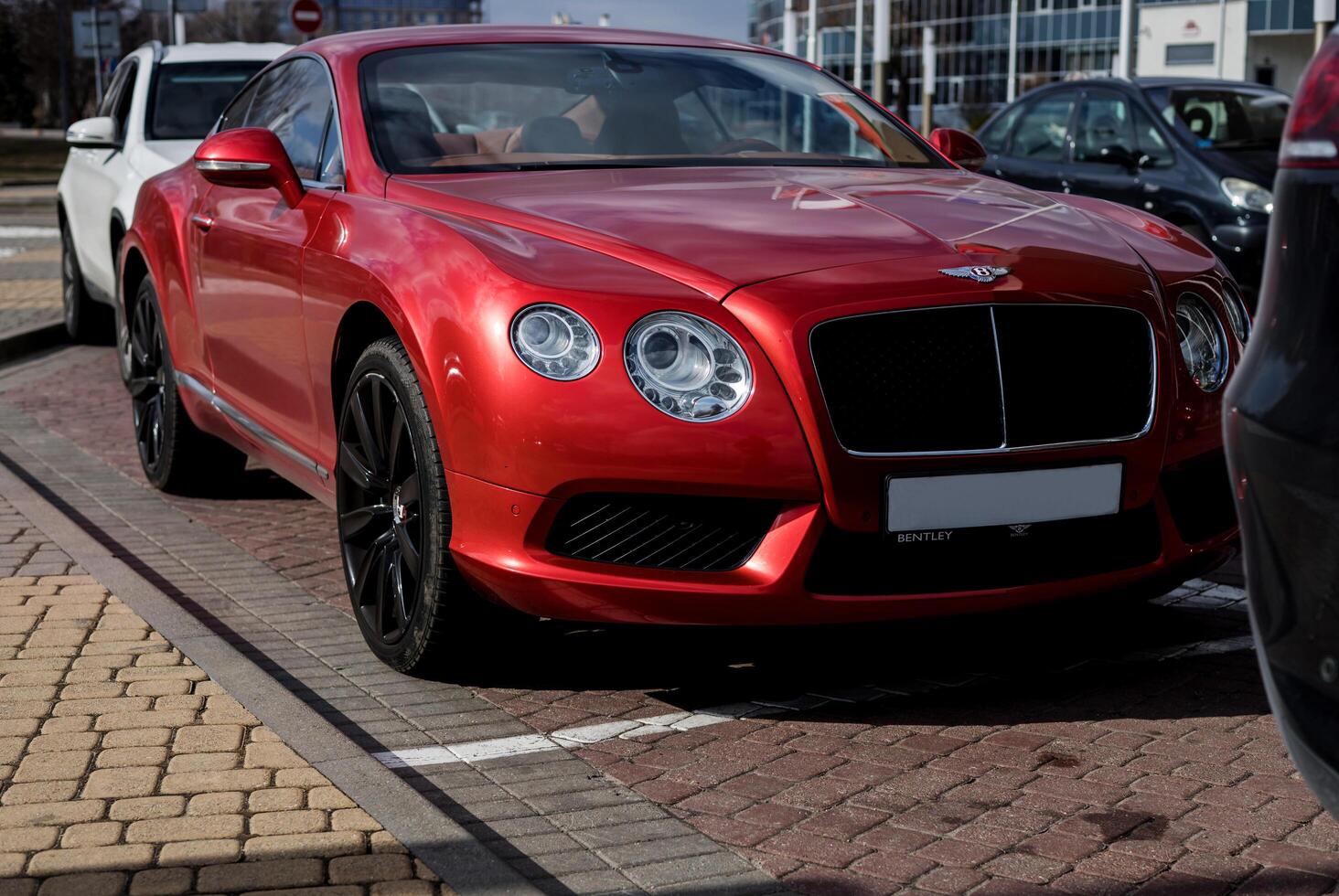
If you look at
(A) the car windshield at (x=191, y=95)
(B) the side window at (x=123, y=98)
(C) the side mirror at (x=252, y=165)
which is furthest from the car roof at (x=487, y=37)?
(B) the side window at (x=123, y=98)

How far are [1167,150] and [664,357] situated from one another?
8903mm

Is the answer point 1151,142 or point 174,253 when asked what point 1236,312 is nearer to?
point 174,253

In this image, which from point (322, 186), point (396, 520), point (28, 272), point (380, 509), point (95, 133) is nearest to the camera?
point (396, 520)

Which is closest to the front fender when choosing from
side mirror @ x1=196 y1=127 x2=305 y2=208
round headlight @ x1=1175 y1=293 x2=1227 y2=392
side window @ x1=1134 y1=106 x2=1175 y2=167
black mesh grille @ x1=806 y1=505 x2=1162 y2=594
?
side mirror @ x1=196 y1=127 x2=305 y2=208

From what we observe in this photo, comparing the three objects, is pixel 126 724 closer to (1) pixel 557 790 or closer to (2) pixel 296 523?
(1) pixel 557 790

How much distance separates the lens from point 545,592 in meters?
3.89

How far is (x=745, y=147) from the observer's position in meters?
5.40

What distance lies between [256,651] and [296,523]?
1.74m

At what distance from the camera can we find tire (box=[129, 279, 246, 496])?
6617 millimetres

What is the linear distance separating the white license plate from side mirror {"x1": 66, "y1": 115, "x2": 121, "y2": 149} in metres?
7.03

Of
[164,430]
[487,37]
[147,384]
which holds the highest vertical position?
[487,37]

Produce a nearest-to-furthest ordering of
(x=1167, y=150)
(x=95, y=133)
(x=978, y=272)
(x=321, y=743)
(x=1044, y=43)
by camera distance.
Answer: (x=321, y=743), (x=978, y=272), (x=95, y=133), (x=1167, y=150), (x=1044, y=43)

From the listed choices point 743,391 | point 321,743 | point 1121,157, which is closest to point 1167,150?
point 1121,157

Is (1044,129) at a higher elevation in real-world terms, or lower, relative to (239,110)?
lower
